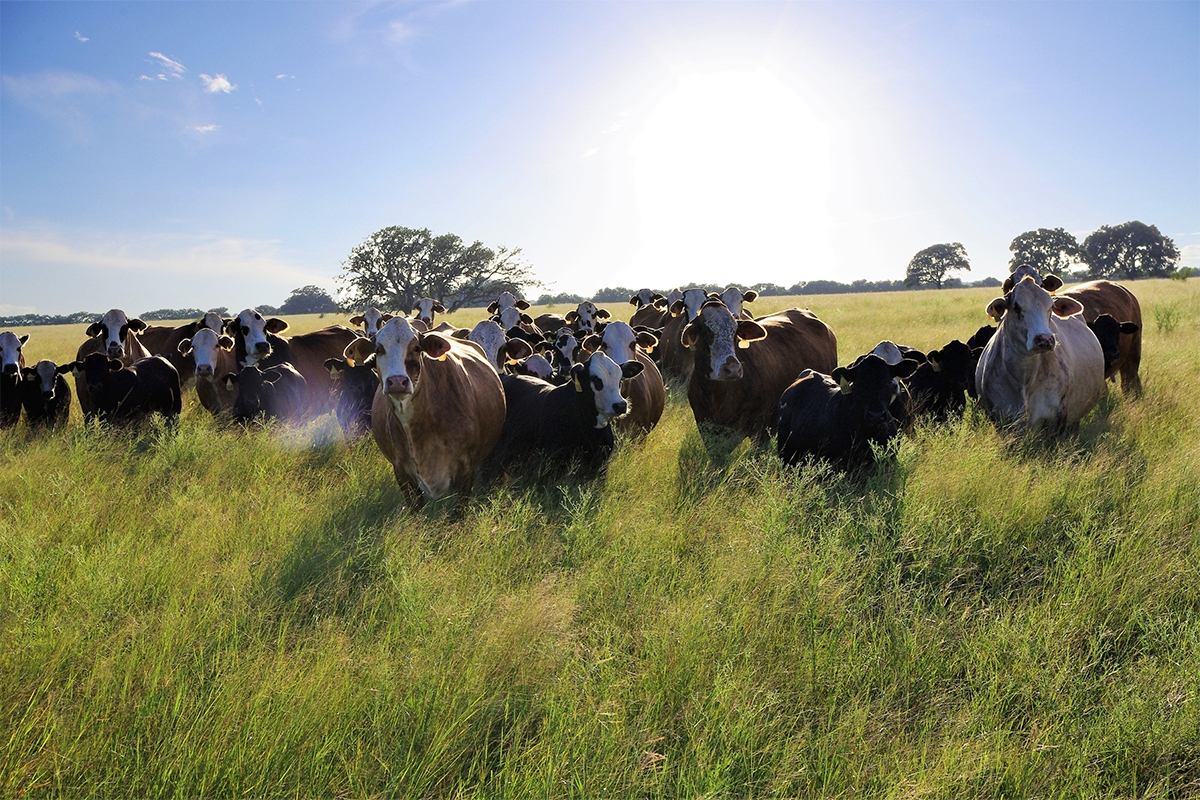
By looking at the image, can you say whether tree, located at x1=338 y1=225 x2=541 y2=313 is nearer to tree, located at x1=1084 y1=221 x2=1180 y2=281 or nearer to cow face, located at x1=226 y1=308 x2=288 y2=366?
cow face, located at x1=226 y1=308 x2=288 y2=366

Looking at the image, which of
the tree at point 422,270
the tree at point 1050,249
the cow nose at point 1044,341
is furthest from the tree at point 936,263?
the cow nose at point 1044,341

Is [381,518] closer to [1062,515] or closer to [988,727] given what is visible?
[988,727]

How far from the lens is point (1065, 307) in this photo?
682cm

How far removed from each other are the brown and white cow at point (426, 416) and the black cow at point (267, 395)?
3.49 metres

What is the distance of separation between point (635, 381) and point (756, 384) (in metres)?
1.51

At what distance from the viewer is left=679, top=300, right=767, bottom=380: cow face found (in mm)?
7129

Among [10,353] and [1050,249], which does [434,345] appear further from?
[1050,249]

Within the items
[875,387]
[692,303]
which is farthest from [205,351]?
[875,387]

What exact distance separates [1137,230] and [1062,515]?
91.1 meters

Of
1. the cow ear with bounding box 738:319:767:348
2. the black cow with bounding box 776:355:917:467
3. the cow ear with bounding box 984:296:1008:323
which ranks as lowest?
the black cow with bounding box 776:355:917:467

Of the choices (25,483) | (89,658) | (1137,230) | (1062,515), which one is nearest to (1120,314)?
(1062,515)

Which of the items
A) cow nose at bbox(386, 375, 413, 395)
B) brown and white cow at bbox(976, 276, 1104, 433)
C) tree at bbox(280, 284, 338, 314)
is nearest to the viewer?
cow nose at bbox(386, 375, 413, 395)

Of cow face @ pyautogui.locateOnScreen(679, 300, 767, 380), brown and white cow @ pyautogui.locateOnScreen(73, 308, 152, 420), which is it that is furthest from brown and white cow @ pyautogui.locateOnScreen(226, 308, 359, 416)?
cow face @ pyautogui.locateOnScreen(679, 300, 767, 380)

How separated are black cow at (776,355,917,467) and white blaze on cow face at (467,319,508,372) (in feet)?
14.4
